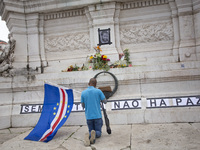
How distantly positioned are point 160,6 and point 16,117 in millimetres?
6726

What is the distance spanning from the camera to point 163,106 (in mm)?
4938

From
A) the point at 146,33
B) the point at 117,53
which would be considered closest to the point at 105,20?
the point at 117,53

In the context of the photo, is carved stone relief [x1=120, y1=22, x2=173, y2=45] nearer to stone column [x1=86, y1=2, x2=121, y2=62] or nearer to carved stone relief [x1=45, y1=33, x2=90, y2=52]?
stone column [x1=86, y1=2, x2=121, y2=62]

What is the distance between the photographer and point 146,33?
723 cm

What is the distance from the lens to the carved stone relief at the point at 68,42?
7.67m

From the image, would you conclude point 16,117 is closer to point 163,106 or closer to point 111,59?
point 111,59

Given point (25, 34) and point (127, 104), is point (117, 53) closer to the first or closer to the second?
point (127, 104)

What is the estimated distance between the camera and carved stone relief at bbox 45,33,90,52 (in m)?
7.67

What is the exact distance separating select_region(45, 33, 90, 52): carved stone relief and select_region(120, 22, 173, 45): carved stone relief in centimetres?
161

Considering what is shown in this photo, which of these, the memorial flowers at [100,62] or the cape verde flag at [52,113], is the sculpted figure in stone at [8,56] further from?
the cape verde flag at [52,113]

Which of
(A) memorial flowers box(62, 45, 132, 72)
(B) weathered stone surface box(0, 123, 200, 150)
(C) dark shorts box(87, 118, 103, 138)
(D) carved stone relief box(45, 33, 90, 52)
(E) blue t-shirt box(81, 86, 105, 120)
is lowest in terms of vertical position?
(B) weathered stone surface box(0, 123, 200, 150)

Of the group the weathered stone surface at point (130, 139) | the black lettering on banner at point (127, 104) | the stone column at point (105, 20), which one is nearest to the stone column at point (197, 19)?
the stone column at point (105, 20)

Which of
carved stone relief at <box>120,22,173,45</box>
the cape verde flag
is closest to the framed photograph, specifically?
carved stone relief at <box>120,22,173,45</box>

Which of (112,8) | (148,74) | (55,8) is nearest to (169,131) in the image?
(148,74)
